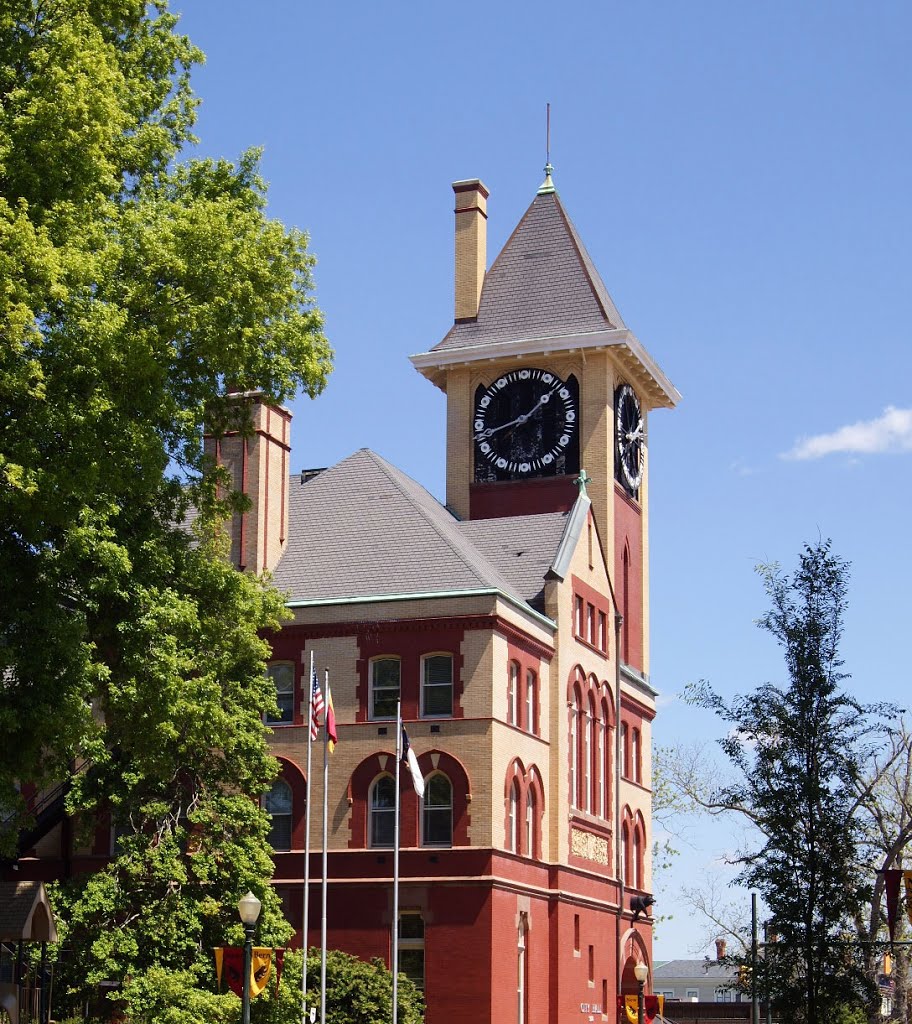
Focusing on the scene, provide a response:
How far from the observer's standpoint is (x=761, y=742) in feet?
116

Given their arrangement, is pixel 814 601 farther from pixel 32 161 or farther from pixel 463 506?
pixel 463 506

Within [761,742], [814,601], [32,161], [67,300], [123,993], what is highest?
[32,161]

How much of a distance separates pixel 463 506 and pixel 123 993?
26.7 m

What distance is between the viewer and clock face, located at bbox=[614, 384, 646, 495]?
59.9m

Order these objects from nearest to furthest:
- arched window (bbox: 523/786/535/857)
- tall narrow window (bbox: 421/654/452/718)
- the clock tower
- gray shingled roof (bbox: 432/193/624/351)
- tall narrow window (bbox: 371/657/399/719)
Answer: tall narrow window (bbox: 421/654/452/718) < tall narrow window (bbox: 371/657/399/719) < arched window (bbox: 523/786/535/857) < the clock tower < gray shingled roof (bbox: 432/193/624/351)

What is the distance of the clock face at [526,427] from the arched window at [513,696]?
37.8 feet

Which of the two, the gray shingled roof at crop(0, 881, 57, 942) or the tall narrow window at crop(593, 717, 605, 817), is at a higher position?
the tall narrow window at crop(593, 717, 605, 817)

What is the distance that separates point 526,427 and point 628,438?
417 centimetres

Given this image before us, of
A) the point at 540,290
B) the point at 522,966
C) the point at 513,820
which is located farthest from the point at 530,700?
the point at 540,290

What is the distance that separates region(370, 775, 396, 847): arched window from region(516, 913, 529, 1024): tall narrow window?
167 inches

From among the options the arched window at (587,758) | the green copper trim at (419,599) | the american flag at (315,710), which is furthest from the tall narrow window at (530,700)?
the american flag at (315,710)

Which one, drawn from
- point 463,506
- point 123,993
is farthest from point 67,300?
point 463,506

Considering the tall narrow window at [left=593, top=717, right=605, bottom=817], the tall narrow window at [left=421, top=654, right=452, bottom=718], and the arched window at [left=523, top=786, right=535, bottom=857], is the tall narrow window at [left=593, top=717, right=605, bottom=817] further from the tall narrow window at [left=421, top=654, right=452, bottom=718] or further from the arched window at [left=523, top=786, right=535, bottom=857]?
the tall narrow window at [left=421, top=654, right=452, bottom=718]

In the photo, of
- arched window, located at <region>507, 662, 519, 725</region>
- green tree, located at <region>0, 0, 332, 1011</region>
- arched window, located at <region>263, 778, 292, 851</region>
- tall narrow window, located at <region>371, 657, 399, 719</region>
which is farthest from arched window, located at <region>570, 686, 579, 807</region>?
green tree, located at <region>0, 0, 332, 1011</region>
